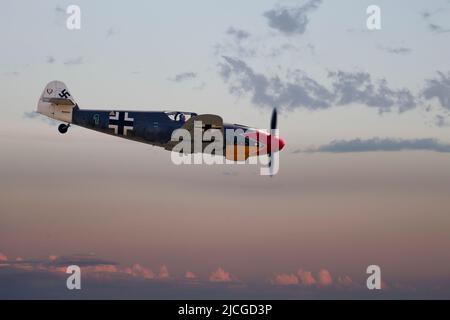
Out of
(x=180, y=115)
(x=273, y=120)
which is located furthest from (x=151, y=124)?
(x=273, y=120)

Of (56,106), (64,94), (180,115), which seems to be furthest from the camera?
(64,94)

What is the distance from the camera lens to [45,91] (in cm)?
4556

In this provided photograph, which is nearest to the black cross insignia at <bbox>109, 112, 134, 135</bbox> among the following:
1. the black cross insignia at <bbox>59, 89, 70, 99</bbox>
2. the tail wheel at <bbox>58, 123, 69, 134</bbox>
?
the tail wheel at <bbox>58, 123, 69, 134</bbox>

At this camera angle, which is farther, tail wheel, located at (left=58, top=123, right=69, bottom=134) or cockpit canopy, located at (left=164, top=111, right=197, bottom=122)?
tail wheel, located at (left=58, top=123, right=69, bottom=134)

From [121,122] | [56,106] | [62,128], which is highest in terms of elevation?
[56,106]

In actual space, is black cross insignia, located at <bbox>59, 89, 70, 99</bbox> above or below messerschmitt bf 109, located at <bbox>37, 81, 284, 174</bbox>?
above

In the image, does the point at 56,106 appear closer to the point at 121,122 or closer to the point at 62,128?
the point at 62,128

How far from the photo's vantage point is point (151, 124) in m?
43.8

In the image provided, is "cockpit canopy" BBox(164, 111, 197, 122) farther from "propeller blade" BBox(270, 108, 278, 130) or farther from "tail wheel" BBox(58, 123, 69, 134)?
"tail wheel" BBox(58, 123, 69, 134)

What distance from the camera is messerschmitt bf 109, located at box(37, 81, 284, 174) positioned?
4338cm
